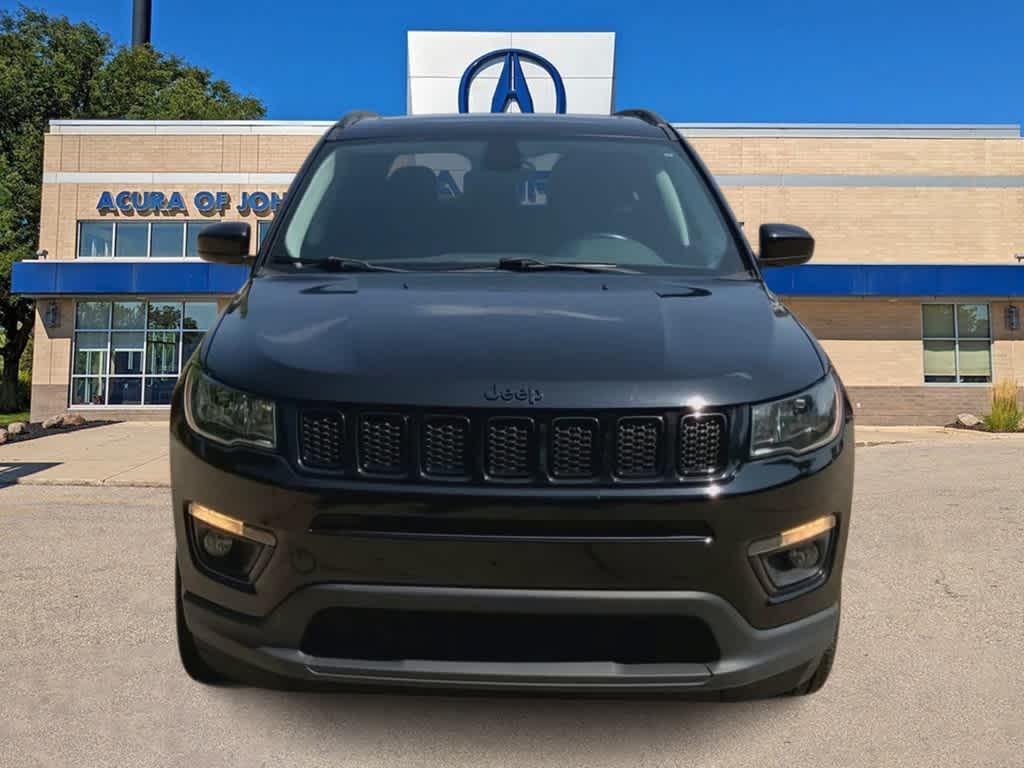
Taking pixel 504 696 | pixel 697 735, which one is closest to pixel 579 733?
pixel 697 735

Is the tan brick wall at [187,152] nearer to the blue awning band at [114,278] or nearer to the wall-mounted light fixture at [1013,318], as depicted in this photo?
the blue awning band at [114,278]

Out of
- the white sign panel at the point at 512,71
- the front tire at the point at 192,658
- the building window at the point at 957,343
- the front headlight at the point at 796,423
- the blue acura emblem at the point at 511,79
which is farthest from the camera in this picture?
the white sign panel at the point at 512,71

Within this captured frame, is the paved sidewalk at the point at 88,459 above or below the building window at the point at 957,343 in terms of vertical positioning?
below

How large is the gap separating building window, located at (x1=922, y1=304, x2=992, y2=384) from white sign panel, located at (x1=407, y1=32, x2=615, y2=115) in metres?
10.3

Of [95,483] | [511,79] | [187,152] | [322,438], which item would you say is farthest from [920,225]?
[322,438]

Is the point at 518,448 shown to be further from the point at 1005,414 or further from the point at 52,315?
the point at 52,315

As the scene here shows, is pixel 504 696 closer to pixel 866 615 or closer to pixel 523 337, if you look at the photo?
pixel 523 337

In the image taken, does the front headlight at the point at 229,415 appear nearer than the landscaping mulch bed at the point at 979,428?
Yes

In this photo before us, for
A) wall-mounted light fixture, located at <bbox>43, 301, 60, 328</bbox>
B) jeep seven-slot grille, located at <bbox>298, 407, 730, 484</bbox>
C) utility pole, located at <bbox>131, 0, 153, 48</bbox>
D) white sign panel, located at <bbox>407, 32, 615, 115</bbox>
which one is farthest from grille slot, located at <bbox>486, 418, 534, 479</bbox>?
utility pole, located at <bbox>131, 0, 153, 48</bbox>

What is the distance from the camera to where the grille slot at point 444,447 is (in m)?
2.01

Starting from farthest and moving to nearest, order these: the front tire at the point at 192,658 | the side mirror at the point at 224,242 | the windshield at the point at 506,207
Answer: the side mirror at the point at 224,242, the windshield at the point at 506,207, the front tire at the point at 192,658

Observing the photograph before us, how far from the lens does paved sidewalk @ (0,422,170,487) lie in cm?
845

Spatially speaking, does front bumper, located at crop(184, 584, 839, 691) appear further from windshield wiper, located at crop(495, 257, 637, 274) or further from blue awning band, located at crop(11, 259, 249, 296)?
blue awning band, located at crop(11, 259, 249, 296)

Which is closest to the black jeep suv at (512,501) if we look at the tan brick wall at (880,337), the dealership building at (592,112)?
the dealership building at (592,112)
